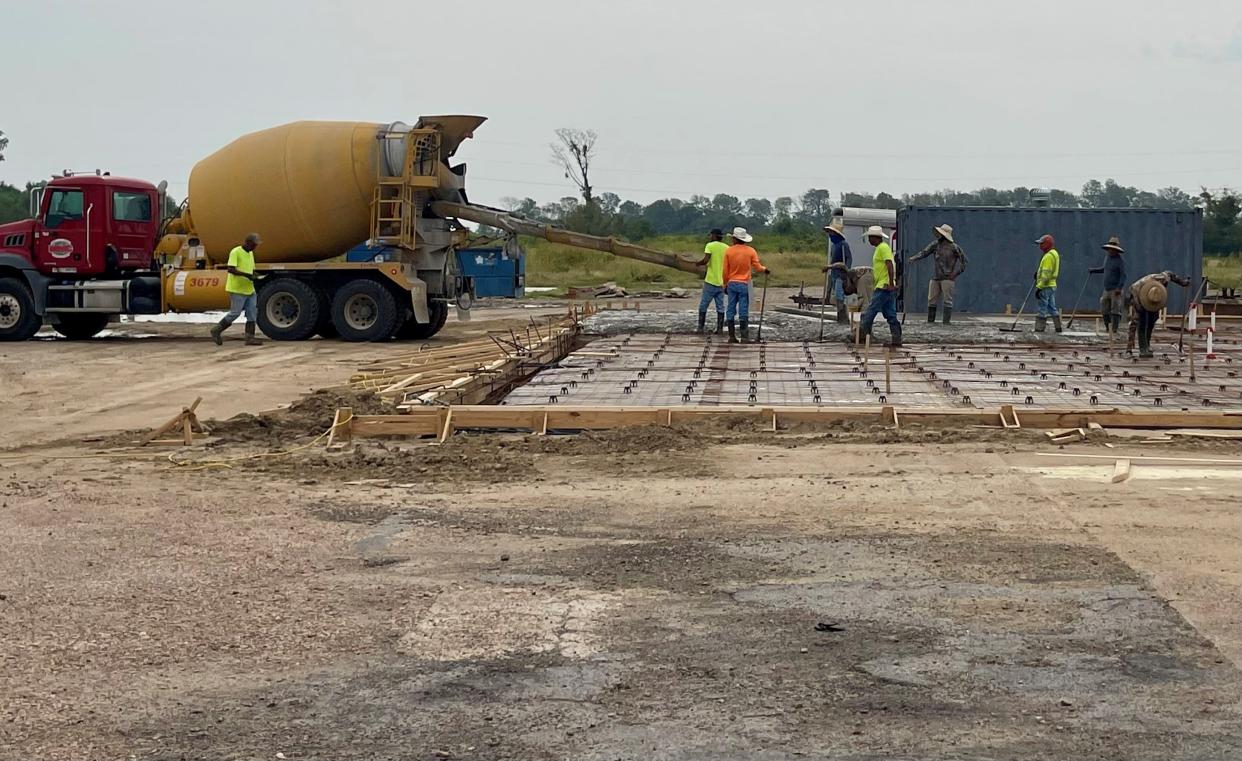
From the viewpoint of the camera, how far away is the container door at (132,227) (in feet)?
72.3

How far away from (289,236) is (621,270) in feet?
95.7

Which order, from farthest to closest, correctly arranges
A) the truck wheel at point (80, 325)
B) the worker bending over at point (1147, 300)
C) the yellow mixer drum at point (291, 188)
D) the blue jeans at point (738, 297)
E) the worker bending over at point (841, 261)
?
the truck wheel at point (80, 325)
the yellow mixer drum at point (291, 188)
the worker bending over at point (841, 261)
the blue jeans at point (738, 297)
the worker bending over at point (1147, 300)

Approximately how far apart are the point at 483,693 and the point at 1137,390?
29.8ft

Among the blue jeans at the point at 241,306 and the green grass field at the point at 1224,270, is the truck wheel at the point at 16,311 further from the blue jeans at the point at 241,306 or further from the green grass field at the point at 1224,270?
the green grass field at the point at 1224,270

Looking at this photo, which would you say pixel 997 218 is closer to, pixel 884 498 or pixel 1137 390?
pixel 1137 390

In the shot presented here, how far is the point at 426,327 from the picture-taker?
71.9 feet

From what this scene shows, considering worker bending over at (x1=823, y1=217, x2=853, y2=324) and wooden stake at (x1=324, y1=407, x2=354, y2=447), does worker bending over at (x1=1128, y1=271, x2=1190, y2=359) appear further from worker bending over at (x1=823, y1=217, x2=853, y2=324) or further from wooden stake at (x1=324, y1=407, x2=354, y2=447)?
wooden stake at (x1=324, y1=407, x2=354, y2=447)

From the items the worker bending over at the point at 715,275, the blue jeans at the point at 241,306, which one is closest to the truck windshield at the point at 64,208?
the blue jeans at the point at 241,306

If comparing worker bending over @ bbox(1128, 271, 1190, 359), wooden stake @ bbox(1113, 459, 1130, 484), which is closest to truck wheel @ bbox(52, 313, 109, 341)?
worker bending over @ bbox(1128, 271, 1190, 359)

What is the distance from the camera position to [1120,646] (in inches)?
203

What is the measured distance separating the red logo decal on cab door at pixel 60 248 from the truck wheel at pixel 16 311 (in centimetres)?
69

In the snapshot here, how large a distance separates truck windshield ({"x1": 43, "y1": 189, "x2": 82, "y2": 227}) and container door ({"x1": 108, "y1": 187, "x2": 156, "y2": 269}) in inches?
18.9

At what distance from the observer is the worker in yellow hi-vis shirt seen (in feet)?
65.6

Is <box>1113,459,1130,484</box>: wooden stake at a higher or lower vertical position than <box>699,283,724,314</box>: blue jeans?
lower
